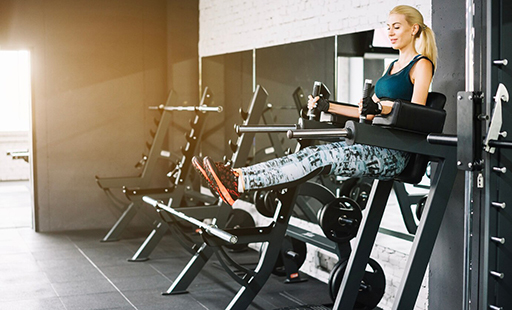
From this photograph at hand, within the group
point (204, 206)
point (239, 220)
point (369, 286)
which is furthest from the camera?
point (239, 220)

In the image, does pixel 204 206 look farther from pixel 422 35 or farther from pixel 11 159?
pixel 11 159

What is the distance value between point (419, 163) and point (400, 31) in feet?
2.38

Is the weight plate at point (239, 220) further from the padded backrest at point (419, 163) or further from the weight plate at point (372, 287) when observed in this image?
the padded backrest at point (419, 163)

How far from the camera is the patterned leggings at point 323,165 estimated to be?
3236 millimetres

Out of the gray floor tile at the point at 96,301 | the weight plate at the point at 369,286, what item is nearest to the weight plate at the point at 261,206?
the weight plate at the point at 369,286

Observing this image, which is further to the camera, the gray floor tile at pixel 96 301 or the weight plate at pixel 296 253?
the weight plate at pixel 296 253

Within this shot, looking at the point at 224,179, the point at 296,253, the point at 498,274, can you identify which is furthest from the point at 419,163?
the point at 296,253

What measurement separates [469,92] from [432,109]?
1.49 ft

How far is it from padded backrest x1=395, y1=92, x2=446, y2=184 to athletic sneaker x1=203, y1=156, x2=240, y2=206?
88cm

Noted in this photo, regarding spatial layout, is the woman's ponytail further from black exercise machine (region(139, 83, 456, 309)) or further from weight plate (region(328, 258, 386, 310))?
weight plate (region(328, 258, 386, 310))

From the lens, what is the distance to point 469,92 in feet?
8.42

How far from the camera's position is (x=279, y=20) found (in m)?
5.80

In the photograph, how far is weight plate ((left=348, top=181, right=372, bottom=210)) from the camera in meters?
4.81

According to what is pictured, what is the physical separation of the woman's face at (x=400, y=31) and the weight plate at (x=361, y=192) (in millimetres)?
1634
